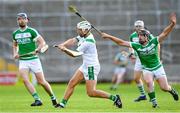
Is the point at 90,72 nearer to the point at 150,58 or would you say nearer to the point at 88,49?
the point at 88,49

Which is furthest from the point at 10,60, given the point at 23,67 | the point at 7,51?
the point at 23,67

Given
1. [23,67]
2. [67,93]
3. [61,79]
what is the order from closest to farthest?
[67,93]
[23,67]
[61,79]

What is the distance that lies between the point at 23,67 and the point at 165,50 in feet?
68.5

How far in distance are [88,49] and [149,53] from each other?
159cm

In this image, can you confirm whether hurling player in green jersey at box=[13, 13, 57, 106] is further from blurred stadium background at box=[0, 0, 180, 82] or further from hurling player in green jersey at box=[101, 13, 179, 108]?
blurred stadium background at box=[0, 0, 180, 82]

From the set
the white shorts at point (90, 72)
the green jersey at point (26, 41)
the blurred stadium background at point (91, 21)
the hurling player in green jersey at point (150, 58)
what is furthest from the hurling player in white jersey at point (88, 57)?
the blurred stadium background at point (91, 21)

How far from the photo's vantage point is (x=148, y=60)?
62.8ft

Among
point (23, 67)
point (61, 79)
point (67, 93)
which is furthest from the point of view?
point (61, 79)

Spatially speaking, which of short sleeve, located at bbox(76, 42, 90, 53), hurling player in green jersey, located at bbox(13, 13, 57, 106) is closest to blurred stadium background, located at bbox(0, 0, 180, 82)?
hurling player in green jersey, located at bbox(13, 13, 57, 106)

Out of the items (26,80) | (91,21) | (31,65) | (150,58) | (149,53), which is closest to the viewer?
→ (149,53)

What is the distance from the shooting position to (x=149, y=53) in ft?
62.2

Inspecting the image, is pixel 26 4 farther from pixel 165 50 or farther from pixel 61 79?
pixel 165 50

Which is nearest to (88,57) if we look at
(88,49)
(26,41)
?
(88,49)

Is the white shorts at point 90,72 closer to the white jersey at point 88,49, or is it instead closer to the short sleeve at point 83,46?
the white jersey at point 88,49
